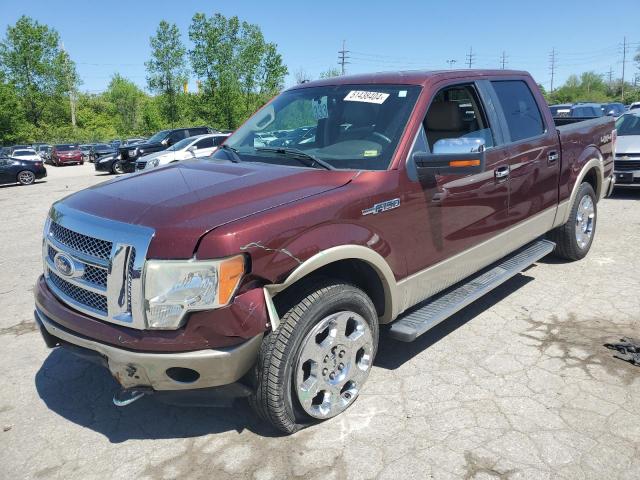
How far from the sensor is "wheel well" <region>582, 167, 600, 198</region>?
572 centimetres

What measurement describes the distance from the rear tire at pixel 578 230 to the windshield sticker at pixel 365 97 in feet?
9.19

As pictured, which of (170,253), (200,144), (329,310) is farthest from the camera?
(200,144)

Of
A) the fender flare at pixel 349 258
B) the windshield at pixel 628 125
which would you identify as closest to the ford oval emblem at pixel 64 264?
the fender flare at pixel 349 258

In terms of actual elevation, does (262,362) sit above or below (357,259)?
below

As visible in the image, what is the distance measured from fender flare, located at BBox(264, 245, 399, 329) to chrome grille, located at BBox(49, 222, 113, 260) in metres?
0.83

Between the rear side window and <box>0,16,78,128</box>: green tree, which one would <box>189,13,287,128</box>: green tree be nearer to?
<box>0,16,78,128</box>: green tree

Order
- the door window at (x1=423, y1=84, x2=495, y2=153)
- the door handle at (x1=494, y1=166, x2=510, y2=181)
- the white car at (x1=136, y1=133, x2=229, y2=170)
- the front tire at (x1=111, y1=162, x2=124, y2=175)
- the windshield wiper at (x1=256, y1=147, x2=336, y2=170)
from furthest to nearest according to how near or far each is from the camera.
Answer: the front tire at (x1=111, y1=162, x2=124, y2=175)
the white car at (x1=136, y1=133, x2=229, y2=170)
the door handle at (x1=494, y1=166, x2=510, y2=181)
the door window at (x1=423, y1=84, x2=495, y2=153)
the windshield wiper at (x1=256, y1=147, x2=336, y2=170)

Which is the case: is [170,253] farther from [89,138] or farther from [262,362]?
[89,138]

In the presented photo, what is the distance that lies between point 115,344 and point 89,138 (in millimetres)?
69000

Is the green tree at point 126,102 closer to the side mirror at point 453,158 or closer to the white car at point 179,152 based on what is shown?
the white car at point 179,152

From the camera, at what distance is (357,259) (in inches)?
122

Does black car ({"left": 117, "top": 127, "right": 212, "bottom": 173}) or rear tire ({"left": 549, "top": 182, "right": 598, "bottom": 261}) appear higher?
black car ({"left": 117, "top": 127, "right": 212, "bottom": 173})

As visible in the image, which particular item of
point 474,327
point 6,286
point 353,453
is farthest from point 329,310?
point 6,286

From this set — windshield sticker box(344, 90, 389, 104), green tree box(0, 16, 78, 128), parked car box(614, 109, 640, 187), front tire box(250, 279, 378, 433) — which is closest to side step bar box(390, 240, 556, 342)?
front tire box(250, 279, 378, 433)
